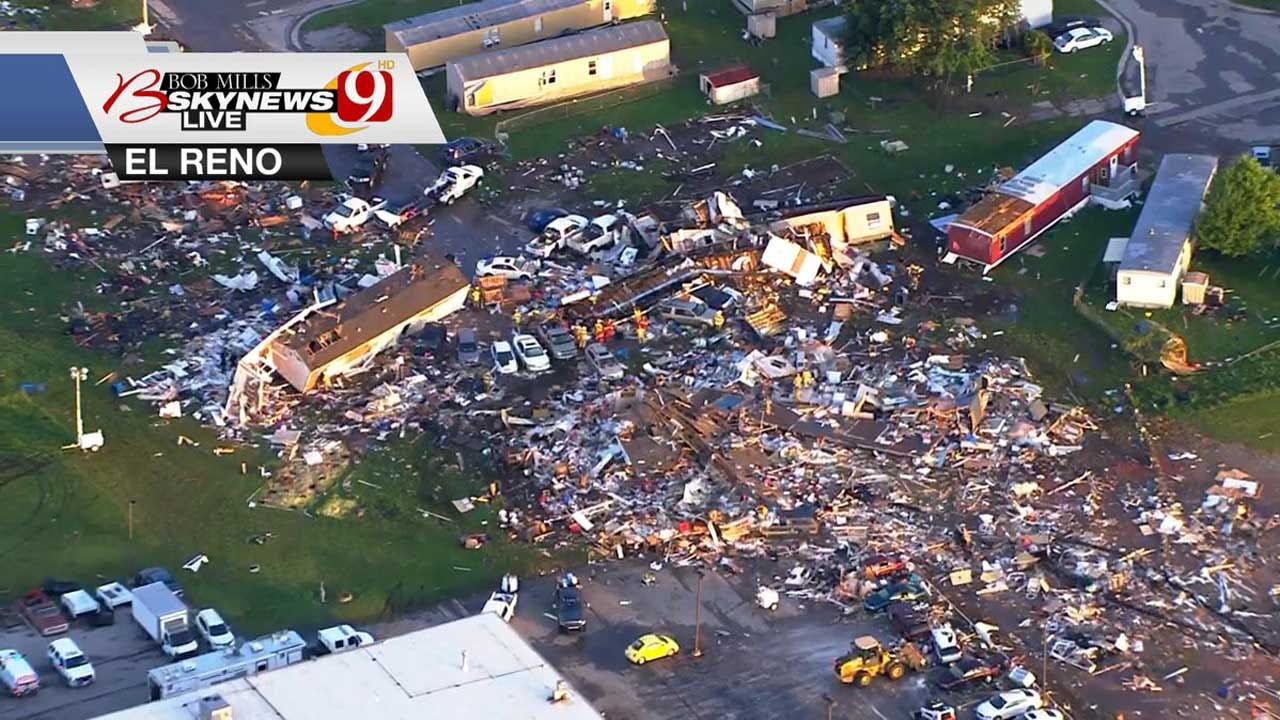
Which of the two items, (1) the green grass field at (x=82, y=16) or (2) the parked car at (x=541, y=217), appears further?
(1) the green grass field at (x=82, y=16)

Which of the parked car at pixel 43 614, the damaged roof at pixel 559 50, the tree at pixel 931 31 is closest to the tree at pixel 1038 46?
the tree at pixel 931 31

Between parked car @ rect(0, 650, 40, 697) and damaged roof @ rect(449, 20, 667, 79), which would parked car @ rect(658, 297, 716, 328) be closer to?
damaged roof @ rect(449, 20, 667, 79)

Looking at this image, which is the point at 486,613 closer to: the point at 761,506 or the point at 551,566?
the point at 551,566

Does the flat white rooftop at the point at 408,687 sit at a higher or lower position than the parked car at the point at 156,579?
higher

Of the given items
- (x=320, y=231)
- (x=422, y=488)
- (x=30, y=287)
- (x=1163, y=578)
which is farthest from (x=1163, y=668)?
(x=30, y=287)

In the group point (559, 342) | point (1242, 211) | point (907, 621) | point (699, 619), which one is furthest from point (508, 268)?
point (1242, 211)

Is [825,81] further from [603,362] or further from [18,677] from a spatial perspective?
[18,677]

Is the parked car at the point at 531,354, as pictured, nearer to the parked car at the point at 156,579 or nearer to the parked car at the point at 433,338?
the parked car at the point at 433,338
